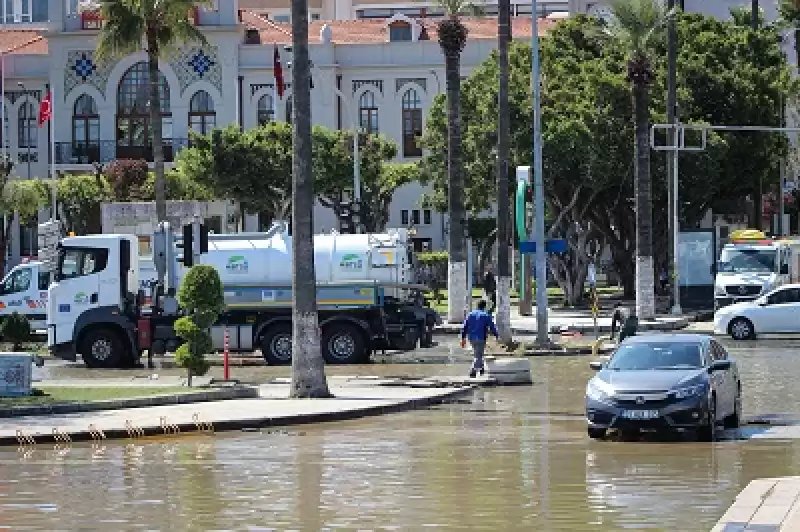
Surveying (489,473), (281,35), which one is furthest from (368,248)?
(281,35)

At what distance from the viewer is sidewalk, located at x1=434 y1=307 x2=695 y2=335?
5072 cm

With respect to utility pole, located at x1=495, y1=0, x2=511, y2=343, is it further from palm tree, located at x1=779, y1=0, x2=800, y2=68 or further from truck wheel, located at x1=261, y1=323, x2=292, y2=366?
palm tree, located at x1=779, y1=0, x2=800, y2=68

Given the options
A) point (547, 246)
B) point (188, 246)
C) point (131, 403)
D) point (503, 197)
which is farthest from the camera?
point (547, 246)

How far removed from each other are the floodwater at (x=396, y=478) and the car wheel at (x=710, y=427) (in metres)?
0.56

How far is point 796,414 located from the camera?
2570cm

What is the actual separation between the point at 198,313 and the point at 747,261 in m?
29.0

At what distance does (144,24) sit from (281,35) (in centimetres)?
4250

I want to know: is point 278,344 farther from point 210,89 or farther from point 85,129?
point 85,129

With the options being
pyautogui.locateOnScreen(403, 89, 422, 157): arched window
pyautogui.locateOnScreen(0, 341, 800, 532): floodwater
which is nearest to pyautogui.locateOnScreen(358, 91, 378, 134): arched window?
pyautogui.locateOnScreen(403, 89, 422, 157): arched window

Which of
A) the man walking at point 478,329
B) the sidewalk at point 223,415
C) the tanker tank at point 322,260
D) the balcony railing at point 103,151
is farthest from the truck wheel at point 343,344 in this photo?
the balcony railing at point 103,151

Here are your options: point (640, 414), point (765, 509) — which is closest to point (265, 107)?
point (640, 414)

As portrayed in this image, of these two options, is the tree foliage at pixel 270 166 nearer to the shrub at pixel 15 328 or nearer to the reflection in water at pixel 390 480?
the shrub at pixel 15 328

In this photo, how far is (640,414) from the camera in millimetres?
22391

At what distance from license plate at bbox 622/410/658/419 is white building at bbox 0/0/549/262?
6561 centimetres
